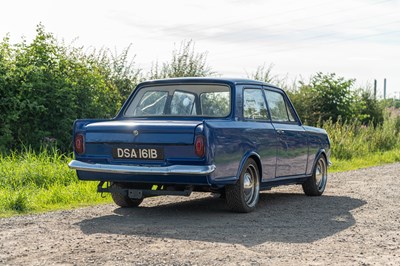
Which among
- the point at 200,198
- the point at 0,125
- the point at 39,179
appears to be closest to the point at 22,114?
the point at 0,125

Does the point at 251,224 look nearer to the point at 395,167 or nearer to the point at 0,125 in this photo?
the point at 0,125

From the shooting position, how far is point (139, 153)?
837cm

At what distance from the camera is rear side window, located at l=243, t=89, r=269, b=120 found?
30.7 ft

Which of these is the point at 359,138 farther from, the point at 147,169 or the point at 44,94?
the point at 147,169

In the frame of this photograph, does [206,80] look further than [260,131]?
Yes

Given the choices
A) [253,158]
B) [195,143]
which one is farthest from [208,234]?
[253,158]

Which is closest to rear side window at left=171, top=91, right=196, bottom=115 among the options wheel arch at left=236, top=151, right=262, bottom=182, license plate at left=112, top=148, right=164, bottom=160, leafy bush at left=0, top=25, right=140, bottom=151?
wheel arch at left=236, top=151, right=262, bottom=182

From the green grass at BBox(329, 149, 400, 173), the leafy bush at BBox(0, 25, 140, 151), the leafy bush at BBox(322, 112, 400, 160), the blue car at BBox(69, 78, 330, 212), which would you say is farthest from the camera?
the leafy bush at BBox(322, 112, 400, 160)

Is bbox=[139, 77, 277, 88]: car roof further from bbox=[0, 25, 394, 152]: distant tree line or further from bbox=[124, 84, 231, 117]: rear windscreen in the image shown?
bbox=[0, 25, 394, 152]: distant tree line

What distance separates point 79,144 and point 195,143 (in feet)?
5.61

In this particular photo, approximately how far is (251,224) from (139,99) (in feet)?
8.65

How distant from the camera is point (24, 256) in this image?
630 centimetres

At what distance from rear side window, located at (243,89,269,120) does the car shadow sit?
4.22ft

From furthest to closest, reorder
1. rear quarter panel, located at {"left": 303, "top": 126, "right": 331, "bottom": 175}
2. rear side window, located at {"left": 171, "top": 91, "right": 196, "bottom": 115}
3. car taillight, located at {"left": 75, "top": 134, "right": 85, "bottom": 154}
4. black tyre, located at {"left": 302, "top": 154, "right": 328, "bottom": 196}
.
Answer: black tyre, located at {"left": 302, "top": 154, "right": 328, "bottom": 196} → rear quarter panel, located at {"left": 303, "top": 126, "right": 331, "bottom": 175} → rear side window, located at {"left": 171, "top": 91, "right": 196, "bottom": 115} → car taillight, located at {"left": 75, "top": 134, "right": 85, "bottom": 154}
